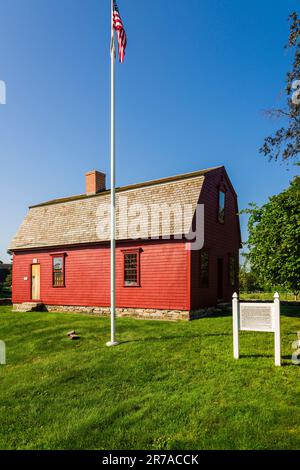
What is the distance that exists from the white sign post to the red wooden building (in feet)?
21.0

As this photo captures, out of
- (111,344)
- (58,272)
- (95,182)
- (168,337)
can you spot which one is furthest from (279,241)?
(95,182)

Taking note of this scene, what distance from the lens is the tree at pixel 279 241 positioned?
10086 millimetres

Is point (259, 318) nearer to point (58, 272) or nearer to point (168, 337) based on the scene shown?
point (168, 337)

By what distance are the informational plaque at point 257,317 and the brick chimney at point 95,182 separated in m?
15.9

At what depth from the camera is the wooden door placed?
67.6ft

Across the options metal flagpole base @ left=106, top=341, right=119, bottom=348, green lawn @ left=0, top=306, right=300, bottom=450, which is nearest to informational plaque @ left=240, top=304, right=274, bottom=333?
green lawn @ left=0, top=306, right=300, bottom=450

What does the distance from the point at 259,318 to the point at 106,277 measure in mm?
10768

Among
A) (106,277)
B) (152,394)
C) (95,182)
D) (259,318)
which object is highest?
(95,182)

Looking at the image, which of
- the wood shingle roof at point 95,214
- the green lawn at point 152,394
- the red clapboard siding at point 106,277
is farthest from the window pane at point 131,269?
the green lawn at point 152,394

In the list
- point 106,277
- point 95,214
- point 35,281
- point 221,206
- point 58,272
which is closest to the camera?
point 106,277

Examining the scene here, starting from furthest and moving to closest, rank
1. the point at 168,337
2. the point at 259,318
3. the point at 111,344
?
the point at 168,337
the point at 111,344
the point at 259,318

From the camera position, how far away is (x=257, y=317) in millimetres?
7746

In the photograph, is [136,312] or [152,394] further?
[136,312]

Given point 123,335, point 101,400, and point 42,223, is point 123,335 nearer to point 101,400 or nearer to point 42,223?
point 101,400
